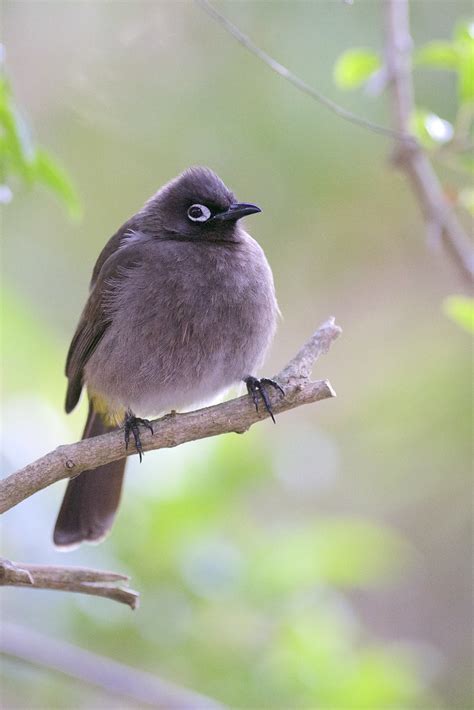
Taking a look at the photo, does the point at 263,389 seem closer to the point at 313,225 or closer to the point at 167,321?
the point at 167,321

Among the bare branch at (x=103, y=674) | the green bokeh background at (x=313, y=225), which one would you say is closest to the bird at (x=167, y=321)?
the bare branch at (x=103, y=674)

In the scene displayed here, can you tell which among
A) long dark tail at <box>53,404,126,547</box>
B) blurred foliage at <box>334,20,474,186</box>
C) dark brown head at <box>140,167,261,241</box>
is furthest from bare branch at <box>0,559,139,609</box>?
blurred foliage at <box>334,20,474,186</box>

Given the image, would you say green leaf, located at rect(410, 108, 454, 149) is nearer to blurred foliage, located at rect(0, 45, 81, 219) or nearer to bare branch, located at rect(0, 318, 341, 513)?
bare branch, located at rect(0, 318, 341, 513)

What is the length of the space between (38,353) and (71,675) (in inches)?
75.4

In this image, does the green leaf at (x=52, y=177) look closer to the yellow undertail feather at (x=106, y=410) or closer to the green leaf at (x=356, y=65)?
the yellow undertail feather at (x=106, y=410)

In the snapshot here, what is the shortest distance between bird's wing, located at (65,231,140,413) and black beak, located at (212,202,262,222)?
38 centimetres

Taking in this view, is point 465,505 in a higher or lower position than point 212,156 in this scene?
lower

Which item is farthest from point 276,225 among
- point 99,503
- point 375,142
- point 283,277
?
point 99,503

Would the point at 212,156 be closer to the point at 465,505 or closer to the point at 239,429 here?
the point at 465,505

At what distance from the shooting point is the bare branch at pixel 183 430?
3150 mm

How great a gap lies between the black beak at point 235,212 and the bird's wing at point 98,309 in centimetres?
38

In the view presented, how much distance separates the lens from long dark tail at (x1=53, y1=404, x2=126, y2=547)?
14.4 ft

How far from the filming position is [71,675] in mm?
4105

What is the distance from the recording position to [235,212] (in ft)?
14.4
